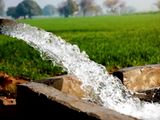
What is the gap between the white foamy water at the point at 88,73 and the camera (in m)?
4.98

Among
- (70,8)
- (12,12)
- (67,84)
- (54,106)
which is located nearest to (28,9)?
(12,12)

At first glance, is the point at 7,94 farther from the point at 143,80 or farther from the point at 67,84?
the point at 143,80

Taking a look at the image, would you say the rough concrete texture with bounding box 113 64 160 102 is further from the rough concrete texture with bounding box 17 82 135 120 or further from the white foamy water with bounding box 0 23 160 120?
the rough concrete texture with bounding box 17 82 135 120

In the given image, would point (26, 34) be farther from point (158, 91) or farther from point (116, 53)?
point (116, 53)

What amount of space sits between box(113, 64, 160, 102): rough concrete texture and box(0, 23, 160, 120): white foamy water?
0.10 meters

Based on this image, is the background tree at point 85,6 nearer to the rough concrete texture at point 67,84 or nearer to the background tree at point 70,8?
the background tree at point 70,8

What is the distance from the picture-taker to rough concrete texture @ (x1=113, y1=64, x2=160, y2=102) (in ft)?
16.9

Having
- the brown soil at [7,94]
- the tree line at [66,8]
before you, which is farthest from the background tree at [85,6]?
the brown soil at [7,94]

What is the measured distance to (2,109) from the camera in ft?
17.5

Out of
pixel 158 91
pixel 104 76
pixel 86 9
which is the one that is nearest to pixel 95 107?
pixel 104 76

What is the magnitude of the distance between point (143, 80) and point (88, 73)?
1.99 feet

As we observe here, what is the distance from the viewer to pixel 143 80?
520 centimetres

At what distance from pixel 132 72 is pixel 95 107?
1.73 m

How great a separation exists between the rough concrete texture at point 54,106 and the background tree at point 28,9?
371 ft
